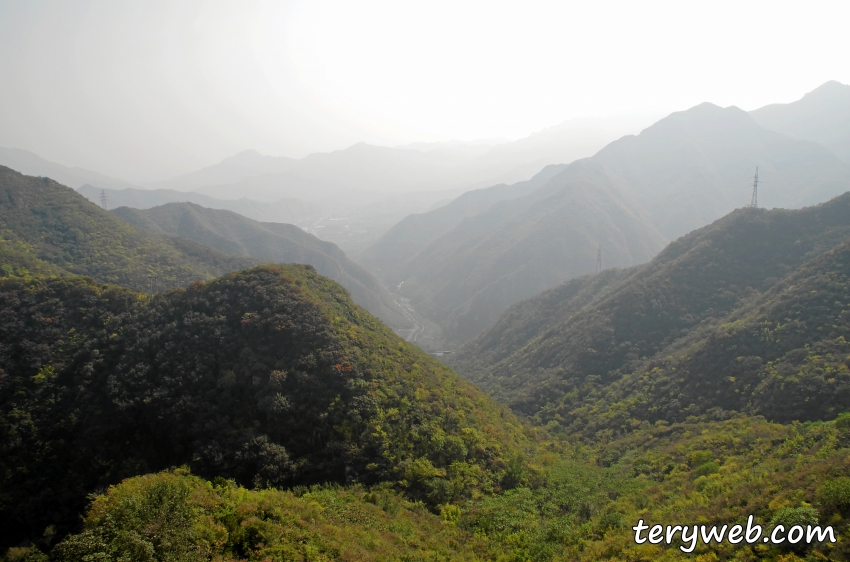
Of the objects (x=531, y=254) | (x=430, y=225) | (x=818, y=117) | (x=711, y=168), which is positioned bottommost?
(x=531, y=254)

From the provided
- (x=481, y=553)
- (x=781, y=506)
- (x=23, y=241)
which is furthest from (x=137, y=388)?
(x=23, y=241)

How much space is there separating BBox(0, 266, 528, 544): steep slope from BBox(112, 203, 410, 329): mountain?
68712mm

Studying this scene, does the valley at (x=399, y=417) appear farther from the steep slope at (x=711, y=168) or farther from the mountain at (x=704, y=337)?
the steep slope at (x=711, y=168)

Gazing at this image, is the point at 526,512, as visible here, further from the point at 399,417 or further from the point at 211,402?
the point at 211,402

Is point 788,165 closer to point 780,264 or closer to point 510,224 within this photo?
point 510,224

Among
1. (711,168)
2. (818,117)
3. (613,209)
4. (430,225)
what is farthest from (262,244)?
(818,117)

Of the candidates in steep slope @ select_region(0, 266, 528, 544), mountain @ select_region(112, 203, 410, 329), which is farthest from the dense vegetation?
mountain @ select_region(112, 203, 410, 329)

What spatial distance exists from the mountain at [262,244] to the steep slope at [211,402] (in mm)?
68712

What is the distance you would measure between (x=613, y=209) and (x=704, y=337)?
90894mm

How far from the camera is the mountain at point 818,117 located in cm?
15650

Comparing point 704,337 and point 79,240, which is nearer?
point 704,337

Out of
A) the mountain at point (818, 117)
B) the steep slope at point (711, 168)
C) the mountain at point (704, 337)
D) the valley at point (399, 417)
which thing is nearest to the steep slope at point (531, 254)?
the steep slope at point (711, 168)

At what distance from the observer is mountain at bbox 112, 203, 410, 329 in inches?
3875

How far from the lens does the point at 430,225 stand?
185m
